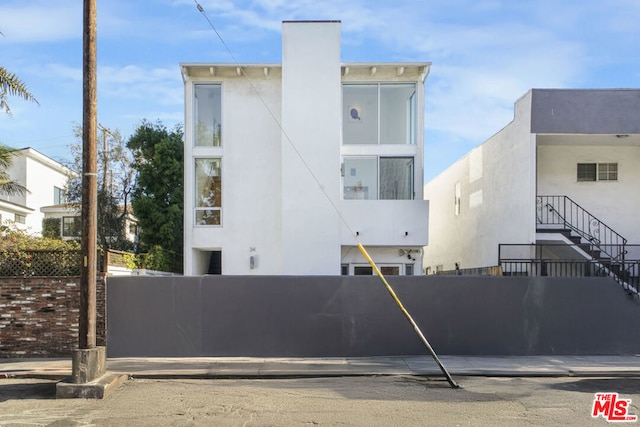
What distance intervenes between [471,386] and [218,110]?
12289 mm

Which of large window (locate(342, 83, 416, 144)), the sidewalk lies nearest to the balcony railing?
the sidewalk

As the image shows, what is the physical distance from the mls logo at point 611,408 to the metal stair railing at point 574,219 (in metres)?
9.24

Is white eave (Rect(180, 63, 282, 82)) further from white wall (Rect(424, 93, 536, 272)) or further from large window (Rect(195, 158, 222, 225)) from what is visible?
white wall (Rect(424, 93, 536, 272))

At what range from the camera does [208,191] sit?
1844 cm

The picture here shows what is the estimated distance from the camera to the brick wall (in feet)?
40.1

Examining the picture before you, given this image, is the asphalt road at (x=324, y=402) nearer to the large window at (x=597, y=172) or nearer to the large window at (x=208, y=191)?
Result: the large window at (x=208, y=191)

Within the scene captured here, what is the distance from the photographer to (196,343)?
12.5 m

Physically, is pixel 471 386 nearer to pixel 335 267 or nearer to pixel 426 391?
pixel 426 391

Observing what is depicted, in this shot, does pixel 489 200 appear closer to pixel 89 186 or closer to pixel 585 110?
pixel 585 110

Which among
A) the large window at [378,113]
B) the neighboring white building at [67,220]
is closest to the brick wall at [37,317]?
the large window at [378,113]

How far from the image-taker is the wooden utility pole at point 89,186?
32.1 ft

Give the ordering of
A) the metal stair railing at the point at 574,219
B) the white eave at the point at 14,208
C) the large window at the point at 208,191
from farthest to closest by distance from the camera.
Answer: the white eave at the point at 14,208 < the large window at the point at 208,191 < the metal stair railing at the point at 574,219

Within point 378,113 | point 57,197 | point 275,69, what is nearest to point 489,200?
point 378,113

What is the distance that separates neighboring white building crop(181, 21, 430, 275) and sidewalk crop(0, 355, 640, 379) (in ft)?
18.8
